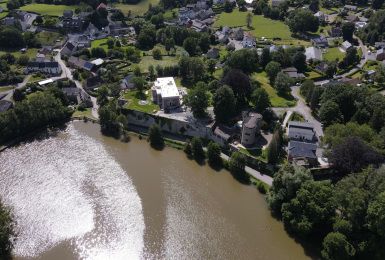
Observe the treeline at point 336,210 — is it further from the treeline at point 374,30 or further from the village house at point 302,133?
the treeline at point 374,30

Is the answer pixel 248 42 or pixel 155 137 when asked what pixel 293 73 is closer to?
pixel 248 42

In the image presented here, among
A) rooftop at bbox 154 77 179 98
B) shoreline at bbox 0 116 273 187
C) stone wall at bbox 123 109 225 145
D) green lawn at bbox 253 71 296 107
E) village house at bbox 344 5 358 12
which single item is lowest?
shoreline at bbox 0 116 273 187

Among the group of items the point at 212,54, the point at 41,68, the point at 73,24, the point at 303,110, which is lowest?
the point at 303,110

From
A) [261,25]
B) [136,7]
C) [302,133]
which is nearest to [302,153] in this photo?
[302,133]

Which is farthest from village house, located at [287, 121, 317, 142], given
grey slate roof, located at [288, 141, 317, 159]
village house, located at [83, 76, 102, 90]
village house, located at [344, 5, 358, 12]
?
village house, located at [344, 5, 358, 12]

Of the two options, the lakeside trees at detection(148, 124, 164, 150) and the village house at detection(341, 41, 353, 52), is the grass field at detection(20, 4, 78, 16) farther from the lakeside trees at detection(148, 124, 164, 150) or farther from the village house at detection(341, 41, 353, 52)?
the village house at detection(341, 41, 353, 52)

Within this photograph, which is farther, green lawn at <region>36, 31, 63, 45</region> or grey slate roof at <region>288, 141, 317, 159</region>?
green lawn at <region>36, 31, 63, 45</region>
